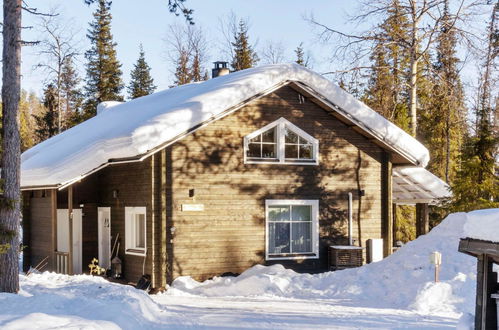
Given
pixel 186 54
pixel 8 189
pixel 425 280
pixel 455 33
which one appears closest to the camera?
pixel 8 189

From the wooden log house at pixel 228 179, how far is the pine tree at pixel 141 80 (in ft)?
98.0

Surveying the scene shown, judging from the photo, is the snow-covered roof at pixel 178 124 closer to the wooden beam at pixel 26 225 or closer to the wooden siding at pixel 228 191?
the wooden siding at pixel 228 191

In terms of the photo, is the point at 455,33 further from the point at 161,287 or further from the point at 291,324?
the point at 291,324

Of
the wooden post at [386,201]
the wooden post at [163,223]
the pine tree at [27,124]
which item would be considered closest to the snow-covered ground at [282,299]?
the wooden post at [163,223]

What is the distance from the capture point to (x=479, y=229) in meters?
6.87

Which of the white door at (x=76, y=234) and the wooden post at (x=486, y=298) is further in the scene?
the white door at (x=76, y=234)

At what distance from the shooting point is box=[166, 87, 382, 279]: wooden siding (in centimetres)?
1734

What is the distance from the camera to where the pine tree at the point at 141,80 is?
50934mm

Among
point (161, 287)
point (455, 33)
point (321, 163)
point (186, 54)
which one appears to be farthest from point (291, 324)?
point (186, 54)

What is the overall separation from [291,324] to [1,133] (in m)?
6.33

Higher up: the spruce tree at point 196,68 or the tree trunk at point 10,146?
the spruce tree at point 196,68

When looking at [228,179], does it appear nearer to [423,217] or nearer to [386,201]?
[386,201]

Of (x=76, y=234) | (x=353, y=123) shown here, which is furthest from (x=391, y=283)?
(x=76, y=234)

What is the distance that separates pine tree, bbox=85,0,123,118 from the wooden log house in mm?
21888
